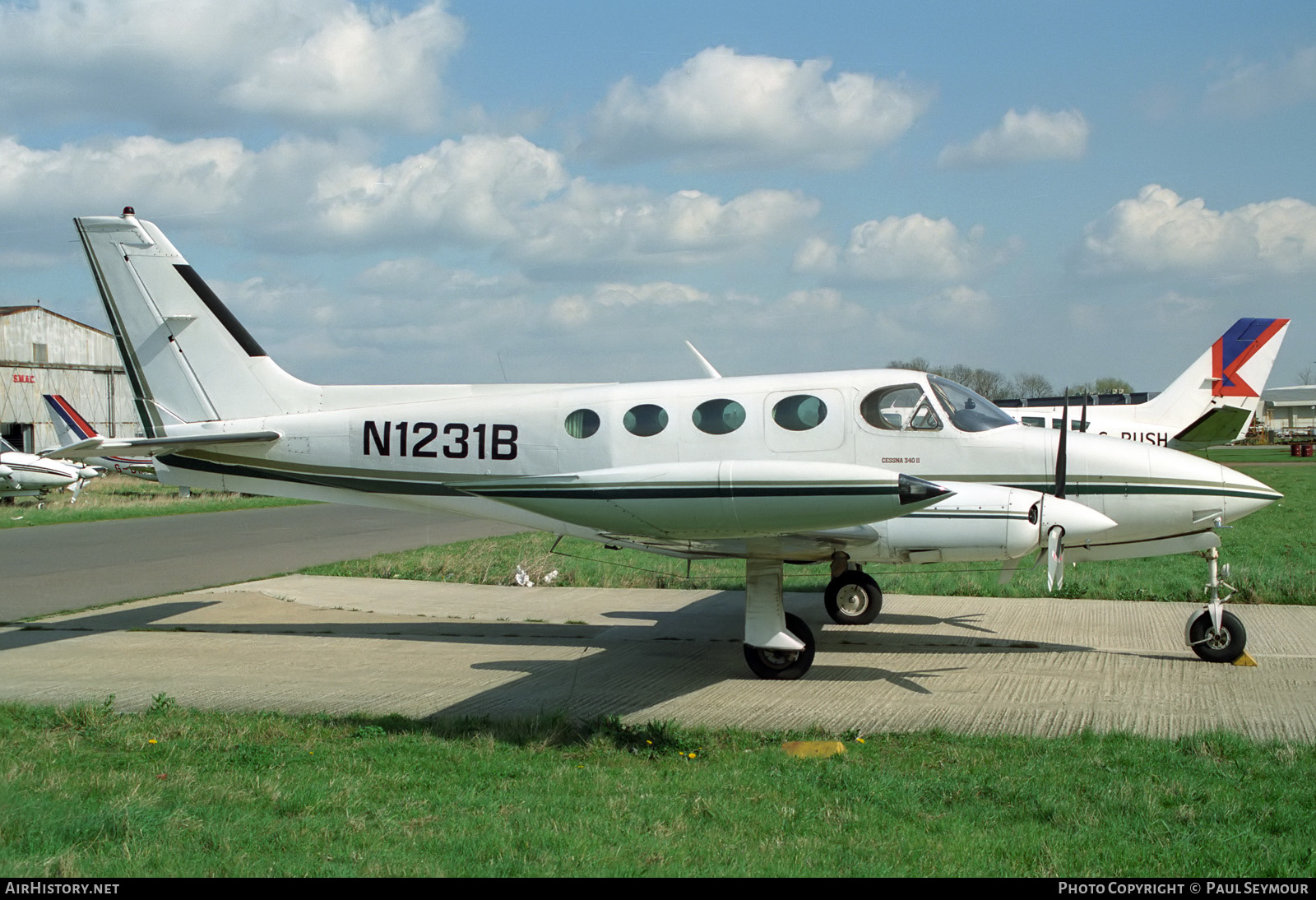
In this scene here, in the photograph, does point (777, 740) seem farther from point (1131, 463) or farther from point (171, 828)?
point (1131, 463)

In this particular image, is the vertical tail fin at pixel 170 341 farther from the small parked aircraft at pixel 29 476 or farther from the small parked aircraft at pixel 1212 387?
the small parked aircraft at pixel 29 476

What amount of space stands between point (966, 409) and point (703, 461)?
2.77m

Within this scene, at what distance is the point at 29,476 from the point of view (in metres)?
33.5

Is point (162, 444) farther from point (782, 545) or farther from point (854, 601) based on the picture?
point (854, 601)

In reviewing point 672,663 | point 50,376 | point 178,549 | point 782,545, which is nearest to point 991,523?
point 782,545

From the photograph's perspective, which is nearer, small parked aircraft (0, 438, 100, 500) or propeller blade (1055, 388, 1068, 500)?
propeller blade (1055, 388, 1068, 500)

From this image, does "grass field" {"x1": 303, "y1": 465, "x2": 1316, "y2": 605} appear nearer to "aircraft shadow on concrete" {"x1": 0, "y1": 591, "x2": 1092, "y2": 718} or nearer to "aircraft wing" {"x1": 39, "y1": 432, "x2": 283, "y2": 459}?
"aircraft shadow on concrete" {"x1": 0, "y1": 591, "x2": 1092, "y2": 718}

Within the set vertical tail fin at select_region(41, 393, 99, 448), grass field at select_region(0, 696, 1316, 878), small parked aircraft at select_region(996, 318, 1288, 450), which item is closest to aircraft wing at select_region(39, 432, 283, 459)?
grass field at select_region(0, 696, 1316, 878)

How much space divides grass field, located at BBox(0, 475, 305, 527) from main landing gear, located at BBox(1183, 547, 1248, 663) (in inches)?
1052

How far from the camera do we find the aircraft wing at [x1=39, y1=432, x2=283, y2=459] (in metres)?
10.0

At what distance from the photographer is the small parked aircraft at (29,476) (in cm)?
3303

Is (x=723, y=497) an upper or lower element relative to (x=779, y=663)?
A: upper
